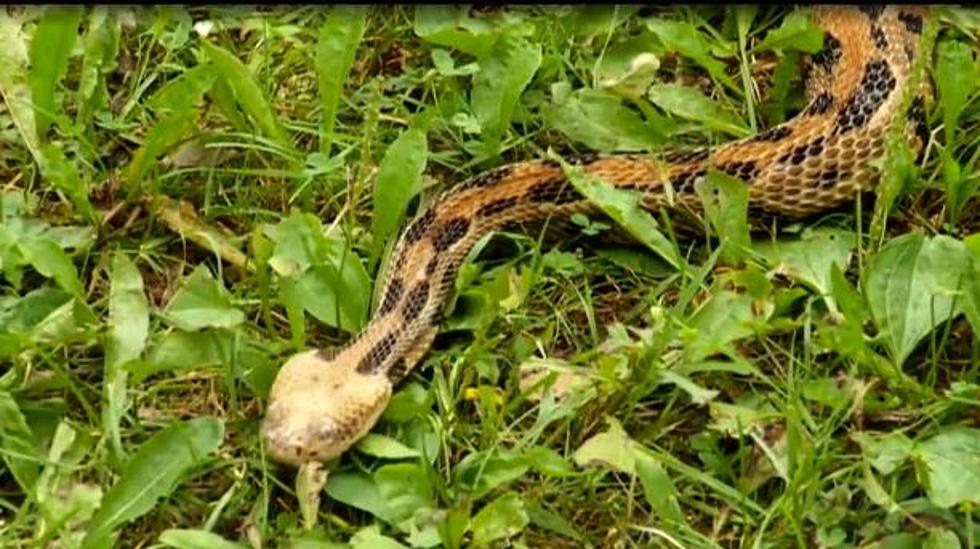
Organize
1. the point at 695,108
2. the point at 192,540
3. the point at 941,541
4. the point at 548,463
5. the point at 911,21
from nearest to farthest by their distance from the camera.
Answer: the point at 941,541 < the point at 192,540 < the point at 548,463 < the point at 695,108 < the point at 911,21

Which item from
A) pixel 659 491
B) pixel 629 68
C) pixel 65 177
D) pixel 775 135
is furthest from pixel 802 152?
pixel 65 177

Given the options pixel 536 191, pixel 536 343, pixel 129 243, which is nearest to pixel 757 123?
pixel 536 191

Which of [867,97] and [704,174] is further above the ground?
[867,97]

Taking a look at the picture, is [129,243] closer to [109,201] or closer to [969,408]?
[109,201]

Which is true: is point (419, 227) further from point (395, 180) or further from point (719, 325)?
point (719, 325)

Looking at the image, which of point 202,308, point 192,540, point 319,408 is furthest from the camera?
point 202,308
